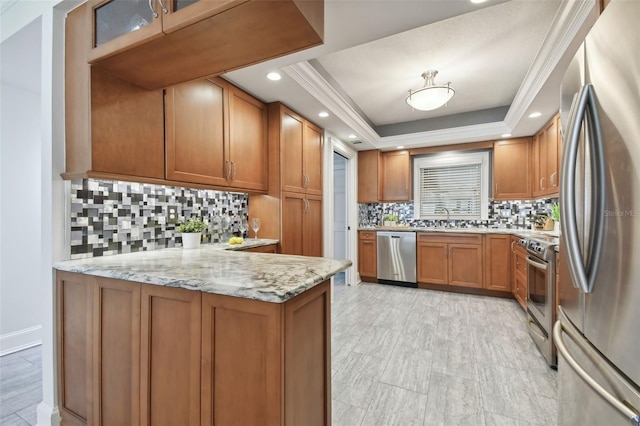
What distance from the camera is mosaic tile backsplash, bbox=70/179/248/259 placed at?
167cm

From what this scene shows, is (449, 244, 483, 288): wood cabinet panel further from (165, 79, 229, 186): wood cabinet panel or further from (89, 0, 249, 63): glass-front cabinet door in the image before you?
(89, 0, 249, 63): glass-front cabinet door

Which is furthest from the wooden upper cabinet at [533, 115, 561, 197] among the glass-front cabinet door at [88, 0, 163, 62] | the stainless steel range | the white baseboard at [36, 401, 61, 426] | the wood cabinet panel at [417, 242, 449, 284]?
the white baseboard at [36, 401, 61, 426]

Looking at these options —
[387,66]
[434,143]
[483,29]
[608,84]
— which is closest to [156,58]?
[608,84]

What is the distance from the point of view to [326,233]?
3.78m

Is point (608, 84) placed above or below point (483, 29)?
below

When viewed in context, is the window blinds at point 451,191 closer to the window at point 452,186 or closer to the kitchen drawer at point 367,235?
the window at point 452,186

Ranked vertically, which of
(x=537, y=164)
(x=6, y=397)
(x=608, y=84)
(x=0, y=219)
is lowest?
(x=6, y=397)

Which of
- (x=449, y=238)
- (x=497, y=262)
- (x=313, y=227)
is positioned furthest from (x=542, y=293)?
(x=313, y=227)

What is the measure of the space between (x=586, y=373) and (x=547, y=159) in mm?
3451

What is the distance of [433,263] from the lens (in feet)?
13.9

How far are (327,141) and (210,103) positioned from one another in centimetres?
188

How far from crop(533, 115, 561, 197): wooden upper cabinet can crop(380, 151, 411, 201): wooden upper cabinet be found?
5.73ft

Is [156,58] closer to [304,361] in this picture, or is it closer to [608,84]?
[304,361]

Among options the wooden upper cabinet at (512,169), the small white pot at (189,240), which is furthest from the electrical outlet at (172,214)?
the wooden upper cabinet at (512,169)
